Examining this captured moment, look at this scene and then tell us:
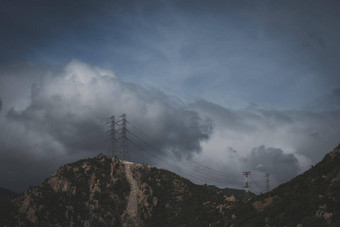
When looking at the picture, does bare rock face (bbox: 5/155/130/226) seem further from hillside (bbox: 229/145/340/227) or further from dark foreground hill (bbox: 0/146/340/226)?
hillside (bbox: 229/145/340/227)

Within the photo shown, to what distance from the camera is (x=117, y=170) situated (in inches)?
5605

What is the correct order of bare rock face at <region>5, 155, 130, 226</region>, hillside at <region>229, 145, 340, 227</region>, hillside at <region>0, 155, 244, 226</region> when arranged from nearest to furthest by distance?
hillside at <region>229, 145, 340, 227</region>
bare rock face at <region>5, 155, 130, 226</region>
hillside at <region>0, 155, 244, 226</region>

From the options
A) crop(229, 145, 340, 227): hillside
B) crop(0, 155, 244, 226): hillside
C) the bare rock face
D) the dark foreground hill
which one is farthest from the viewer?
crop(0, 155, 244, 226): hillside

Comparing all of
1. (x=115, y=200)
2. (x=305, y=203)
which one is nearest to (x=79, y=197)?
(x=115, y=200)

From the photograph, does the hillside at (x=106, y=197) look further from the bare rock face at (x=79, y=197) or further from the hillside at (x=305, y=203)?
the hillside at (x=305, y=203)

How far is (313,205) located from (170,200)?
4108 inches

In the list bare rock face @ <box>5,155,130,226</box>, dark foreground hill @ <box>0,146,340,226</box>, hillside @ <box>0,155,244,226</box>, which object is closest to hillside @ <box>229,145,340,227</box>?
dark foreground hill @ <box>0,146,340,226</box>

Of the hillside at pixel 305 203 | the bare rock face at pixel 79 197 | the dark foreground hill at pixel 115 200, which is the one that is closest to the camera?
the hillside at pixel 305 203

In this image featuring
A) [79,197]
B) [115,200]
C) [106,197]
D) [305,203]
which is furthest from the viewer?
[115,200]

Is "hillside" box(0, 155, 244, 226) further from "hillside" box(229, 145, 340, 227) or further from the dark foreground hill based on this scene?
"hillside" box(229, 145, 340, 227)

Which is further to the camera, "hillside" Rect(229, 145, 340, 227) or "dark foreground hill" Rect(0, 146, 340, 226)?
"dark foreground hill" Rect(0, 146, 340, 226)

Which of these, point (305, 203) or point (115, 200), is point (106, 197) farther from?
point (305, 203)

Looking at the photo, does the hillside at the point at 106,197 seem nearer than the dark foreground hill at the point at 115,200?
No

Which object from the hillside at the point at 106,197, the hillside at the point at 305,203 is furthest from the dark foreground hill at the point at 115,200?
the hillside at the point at 305,203
